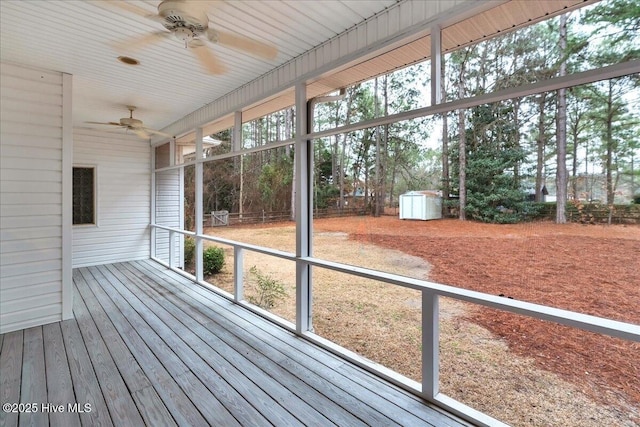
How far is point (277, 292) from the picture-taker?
15.0ft

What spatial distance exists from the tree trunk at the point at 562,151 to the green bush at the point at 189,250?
23.2 feet

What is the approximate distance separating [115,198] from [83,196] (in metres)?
0.56

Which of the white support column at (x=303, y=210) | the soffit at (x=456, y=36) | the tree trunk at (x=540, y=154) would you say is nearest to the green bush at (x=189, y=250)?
the white support column at (x=303, y=210)

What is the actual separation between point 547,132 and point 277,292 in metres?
3.72

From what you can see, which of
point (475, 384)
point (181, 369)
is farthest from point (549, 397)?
point (181, 369)

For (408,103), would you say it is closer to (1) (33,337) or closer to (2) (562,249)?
(2) (562,249)

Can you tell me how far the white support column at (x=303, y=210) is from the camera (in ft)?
11.0

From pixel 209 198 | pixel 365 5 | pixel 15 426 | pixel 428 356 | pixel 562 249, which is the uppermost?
pixel 365 5

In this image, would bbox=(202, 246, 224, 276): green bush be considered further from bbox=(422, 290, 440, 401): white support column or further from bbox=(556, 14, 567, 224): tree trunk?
bbox=(556, 14, 567, 224): tree trunk

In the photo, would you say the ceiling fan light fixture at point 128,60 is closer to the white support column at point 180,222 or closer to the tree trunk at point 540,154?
the white support column at point 180,222

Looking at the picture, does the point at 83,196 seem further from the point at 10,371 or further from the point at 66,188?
the point at 10,371

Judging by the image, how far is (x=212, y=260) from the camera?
6.71 metres

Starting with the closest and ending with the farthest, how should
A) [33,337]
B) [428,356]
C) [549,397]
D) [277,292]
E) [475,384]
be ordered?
[549,397], [428,356], [475,384], [33,337], [277,292]

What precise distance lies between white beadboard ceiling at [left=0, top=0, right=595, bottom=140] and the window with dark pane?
2.81 m
